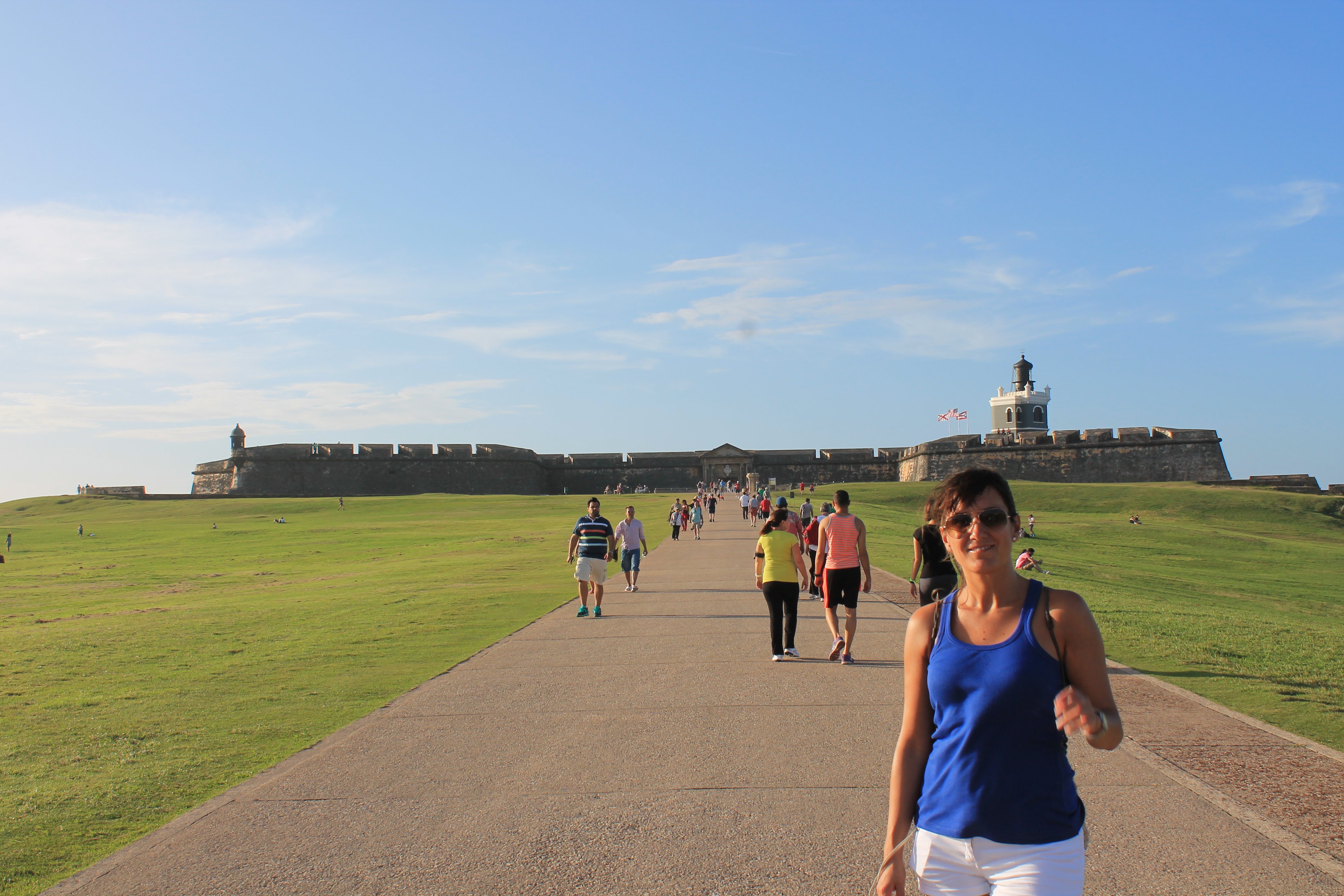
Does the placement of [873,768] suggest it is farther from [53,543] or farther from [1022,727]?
[53,543]

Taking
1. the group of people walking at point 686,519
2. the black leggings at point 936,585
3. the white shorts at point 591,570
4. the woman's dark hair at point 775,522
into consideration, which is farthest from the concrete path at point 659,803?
the group of people walking at point 686,519

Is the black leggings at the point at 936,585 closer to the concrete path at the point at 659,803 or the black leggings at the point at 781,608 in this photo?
the concrete path at the point at 659,803

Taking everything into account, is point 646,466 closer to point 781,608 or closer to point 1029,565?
point 1029,565

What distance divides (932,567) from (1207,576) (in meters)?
18.1

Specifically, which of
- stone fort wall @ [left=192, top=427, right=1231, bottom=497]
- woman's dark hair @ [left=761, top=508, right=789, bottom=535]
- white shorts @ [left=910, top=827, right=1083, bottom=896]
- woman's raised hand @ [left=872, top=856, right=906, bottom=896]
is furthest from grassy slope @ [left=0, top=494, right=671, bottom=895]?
stone fort wall @ [left=192, top=427, right=1231, bottom=497]

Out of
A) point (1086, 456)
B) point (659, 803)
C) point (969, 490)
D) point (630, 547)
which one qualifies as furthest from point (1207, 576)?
point (1086, 456)

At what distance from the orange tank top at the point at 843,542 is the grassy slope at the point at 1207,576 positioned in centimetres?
253

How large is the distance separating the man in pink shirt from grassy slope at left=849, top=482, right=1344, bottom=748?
5.03 m

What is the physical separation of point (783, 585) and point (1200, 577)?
17788mm

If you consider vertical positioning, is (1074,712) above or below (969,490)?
below

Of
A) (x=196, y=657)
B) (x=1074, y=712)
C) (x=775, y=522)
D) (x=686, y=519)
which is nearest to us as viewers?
(x=1074, y=712)

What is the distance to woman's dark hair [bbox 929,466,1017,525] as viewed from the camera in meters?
2.54

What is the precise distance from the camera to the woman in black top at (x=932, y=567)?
7867mm

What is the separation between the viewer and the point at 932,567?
801 centimetres
